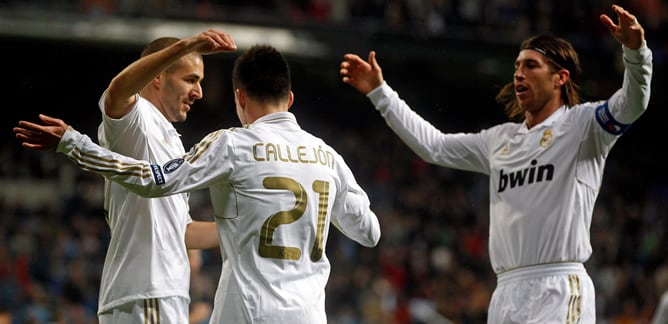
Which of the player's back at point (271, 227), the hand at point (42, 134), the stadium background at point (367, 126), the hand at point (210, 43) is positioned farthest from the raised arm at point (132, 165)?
the stadium background at point (367, 126)

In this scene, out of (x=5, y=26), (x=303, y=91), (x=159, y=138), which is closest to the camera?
(x=159, y=138)

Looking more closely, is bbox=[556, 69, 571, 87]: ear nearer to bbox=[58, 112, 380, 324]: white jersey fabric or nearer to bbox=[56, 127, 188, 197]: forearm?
→ bbox=[58, 112, 380, 324]: white jersey fabric

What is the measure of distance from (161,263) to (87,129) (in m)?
14.4

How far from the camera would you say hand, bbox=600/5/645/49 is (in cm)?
415

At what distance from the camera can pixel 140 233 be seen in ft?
12.8

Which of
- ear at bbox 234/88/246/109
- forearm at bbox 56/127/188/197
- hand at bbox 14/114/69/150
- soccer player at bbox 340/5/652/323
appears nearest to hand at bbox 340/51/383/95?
soccer player at bbox 340/5/652/323

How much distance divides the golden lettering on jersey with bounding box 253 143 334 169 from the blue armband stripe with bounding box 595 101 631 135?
1.43 metres

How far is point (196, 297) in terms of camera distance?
10906 millimetres

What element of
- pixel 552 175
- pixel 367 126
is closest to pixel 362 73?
pixel 552 175

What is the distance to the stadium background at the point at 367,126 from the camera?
44.2 ft

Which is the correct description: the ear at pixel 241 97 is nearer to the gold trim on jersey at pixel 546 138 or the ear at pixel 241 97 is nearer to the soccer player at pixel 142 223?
the soccer player at pixel 142 223

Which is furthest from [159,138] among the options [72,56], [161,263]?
[72,56]

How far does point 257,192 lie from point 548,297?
1.59 m

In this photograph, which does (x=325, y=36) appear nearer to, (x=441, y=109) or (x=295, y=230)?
(x=441, y=109)
